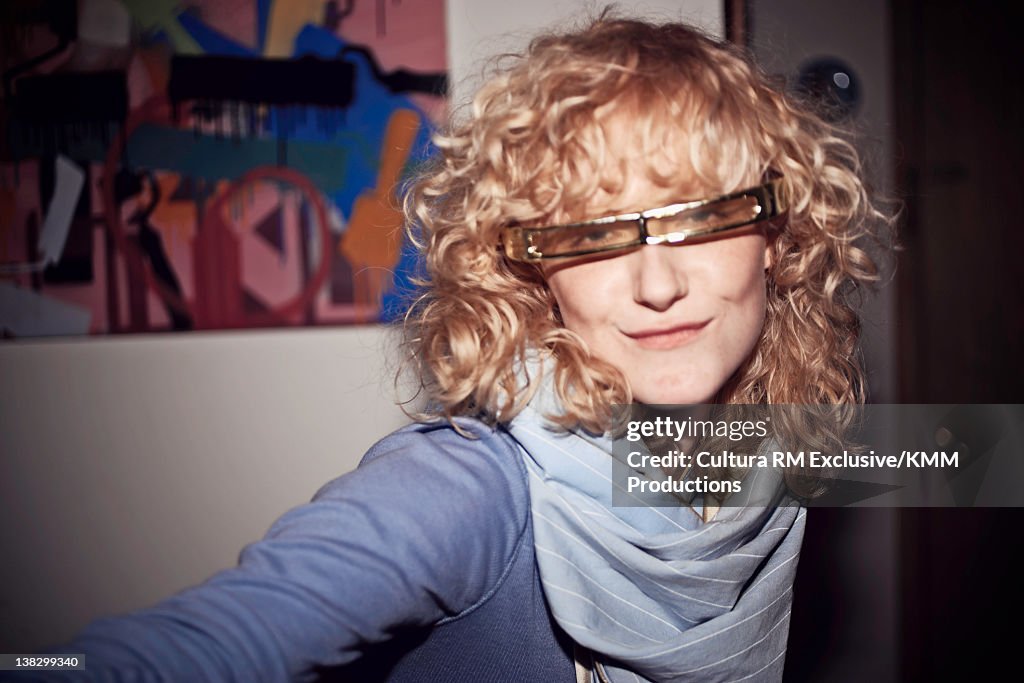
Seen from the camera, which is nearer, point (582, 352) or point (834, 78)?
Answer: point (582, 352)

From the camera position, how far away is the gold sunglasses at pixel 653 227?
2.17 feet

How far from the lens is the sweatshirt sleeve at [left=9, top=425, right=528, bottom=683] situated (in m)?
0.49

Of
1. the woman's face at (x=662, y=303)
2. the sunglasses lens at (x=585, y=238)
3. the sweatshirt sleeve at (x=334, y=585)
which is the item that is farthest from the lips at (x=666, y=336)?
the sweatshirt sleeve at (x=334, y=585)

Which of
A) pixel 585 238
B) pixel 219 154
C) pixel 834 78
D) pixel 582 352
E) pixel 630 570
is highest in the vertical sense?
pixel 834 78

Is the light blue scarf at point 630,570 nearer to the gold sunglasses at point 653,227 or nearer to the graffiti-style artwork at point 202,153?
the gold sunglasses at point 653,227

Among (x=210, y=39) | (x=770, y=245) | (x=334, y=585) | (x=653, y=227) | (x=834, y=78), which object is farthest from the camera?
(x=834, y=78)

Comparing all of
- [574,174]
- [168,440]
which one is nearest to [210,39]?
[168,440]

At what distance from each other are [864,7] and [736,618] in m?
1.49

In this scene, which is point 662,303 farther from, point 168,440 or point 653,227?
point 168,440

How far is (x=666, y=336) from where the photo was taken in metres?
0.70

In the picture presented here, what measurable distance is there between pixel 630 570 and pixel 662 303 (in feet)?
1.04

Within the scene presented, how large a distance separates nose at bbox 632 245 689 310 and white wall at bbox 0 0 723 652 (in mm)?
838

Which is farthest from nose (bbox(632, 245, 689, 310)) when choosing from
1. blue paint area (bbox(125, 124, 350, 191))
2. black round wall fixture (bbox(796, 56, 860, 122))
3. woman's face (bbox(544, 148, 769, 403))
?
black round wall fixture (bbox(796, 56, 860, 122))

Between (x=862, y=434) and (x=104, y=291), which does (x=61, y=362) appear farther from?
(x=862, y=434)
